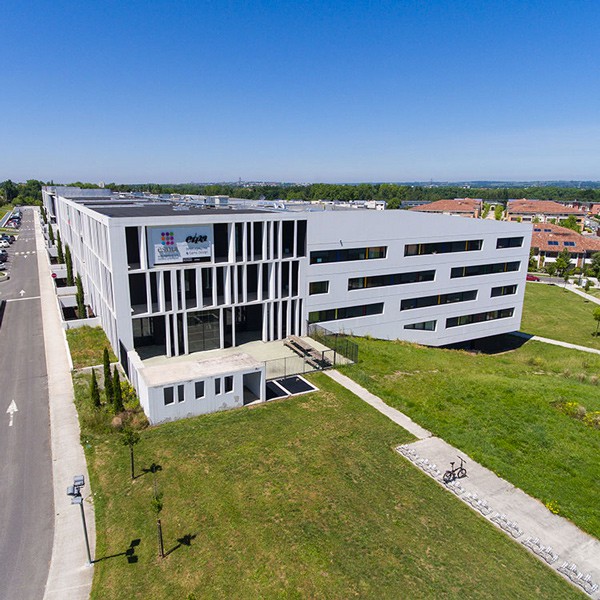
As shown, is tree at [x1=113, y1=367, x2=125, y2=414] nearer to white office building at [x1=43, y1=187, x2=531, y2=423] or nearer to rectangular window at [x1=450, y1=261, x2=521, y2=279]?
white office building at [x1=43, y1=187, x2=531, y2=423]

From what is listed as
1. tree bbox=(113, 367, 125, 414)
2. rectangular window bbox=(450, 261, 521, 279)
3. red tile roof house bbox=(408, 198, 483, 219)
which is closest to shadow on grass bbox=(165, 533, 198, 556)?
tree bbox=(113, 367, 125, 414)

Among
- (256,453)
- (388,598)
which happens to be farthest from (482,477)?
(256,453)

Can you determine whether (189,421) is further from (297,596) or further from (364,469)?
(297,596)

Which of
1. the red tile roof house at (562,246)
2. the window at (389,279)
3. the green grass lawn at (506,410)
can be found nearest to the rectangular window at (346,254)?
the window at (389,279)

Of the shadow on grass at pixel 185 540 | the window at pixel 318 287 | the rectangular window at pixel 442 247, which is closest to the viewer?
the shadow on grass at pixel 185 540

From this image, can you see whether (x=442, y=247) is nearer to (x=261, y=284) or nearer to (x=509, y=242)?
(x=509, y=242)

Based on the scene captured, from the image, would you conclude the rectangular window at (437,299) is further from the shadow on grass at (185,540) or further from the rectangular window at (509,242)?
the shadow on grass at (185,540)

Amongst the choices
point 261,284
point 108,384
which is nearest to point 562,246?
point 261,284
